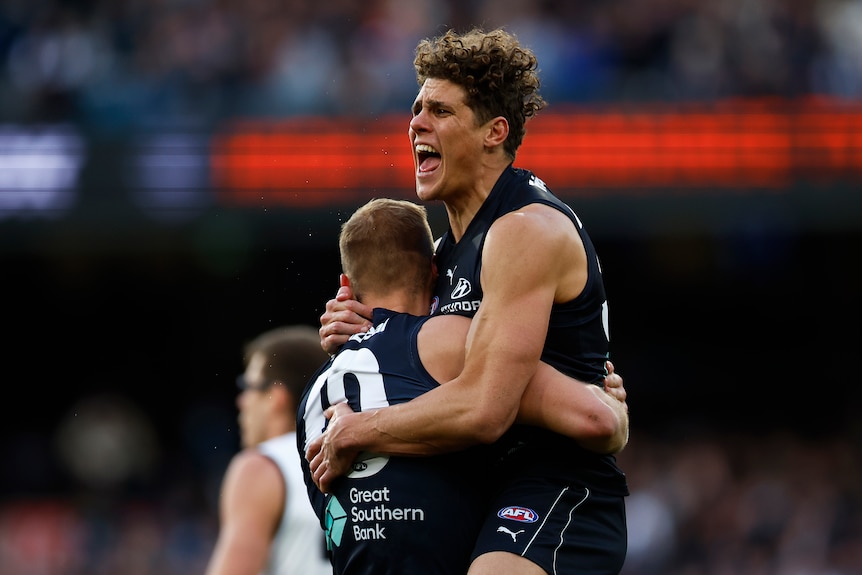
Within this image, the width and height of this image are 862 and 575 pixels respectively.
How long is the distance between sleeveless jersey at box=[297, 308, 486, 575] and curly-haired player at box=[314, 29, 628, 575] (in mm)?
66

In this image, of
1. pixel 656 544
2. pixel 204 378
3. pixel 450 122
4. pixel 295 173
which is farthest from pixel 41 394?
pixel 450 122

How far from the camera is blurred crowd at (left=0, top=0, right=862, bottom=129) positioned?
13336 millimetres

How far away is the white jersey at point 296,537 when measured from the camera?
231 inches

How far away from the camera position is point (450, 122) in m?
4.61

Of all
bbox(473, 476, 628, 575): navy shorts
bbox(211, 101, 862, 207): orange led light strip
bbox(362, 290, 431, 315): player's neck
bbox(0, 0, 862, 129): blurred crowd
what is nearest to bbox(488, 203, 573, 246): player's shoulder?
bbox(362, 290, 431, 315): player's neck

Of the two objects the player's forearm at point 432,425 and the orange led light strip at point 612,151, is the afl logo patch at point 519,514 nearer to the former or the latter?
the player's forearm at point 432,425

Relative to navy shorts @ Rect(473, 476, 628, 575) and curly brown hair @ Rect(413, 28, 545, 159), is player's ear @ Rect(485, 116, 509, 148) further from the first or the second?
navy shorts @ Rect(473, 476, 628, 575)

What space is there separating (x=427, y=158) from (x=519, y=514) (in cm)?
129

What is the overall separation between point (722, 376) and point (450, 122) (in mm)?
12619

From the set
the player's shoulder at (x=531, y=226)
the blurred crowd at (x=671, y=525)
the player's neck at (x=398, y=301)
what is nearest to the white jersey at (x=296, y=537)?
the player's neck at (x=398, y=301)

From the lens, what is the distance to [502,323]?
409cm

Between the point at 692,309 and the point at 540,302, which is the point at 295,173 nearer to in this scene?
the point at 692,309

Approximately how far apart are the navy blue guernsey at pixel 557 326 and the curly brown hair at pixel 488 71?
0.29 m

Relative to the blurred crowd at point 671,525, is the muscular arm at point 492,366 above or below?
above
